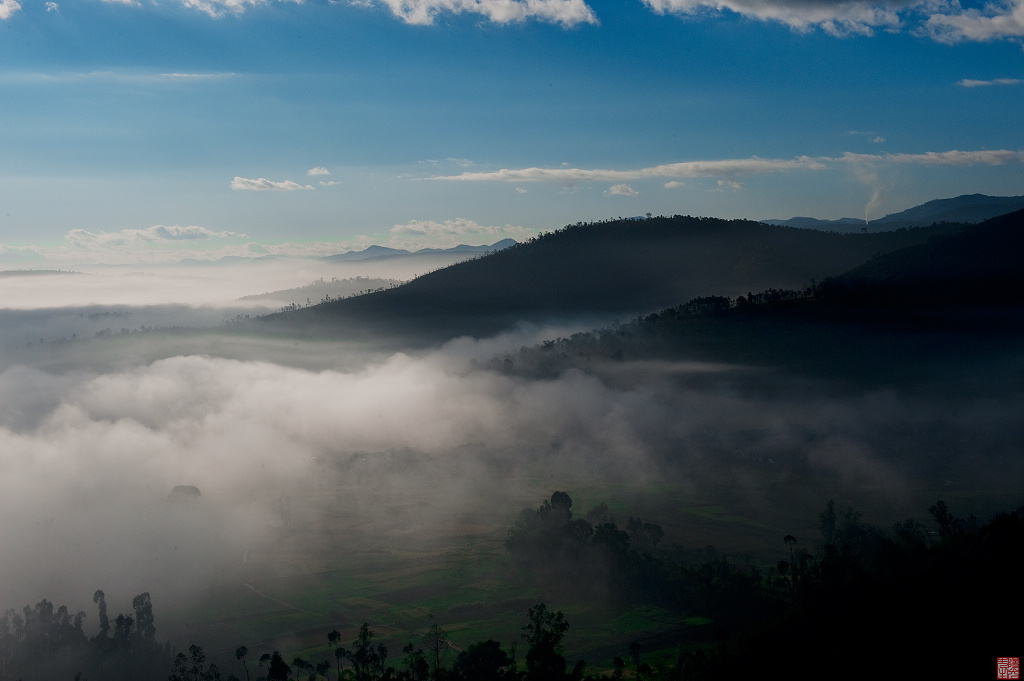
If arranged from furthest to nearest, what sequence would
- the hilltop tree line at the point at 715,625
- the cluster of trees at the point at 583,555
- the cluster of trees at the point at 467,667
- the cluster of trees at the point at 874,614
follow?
the cluster of trees at the point at 583,555
the cluster of trees at the point at 467,667
the hilltop tree line at the point at 715,625
the cluster of trees at the point at 874,614

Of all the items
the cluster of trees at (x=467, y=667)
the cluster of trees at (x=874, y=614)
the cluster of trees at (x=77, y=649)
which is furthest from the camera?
the cluster of trees at (x=77, y=649)

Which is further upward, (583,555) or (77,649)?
(583,555)

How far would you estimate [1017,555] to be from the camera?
9812 centimetres

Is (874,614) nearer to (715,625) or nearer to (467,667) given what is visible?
(467,667)

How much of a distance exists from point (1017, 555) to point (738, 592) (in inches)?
2086

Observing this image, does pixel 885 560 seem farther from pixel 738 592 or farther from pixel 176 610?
pixel 176 610

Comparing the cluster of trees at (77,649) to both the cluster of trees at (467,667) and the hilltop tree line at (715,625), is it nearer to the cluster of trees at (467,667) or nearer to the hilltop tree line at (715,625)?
the hilltop tree line at (715,625)

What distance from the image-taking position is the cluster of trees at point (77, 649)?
440 ft

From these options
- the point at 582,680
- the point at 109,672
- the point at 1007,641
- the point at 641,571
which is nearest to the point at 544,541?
the point at 641,571

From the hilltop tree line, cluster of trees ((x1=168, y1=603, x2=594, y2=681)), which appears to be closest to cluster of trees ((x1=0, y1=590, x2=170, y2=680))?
the hilltop tree line

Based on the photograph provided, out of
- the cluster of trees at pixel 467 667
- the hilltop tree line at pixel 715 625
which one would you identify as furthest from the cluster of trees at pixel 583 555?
the cluster of trees at pixel 467 667

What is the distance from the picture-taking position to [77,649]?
140375 mm

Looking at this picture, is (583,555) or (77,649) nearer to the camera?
(77,649)

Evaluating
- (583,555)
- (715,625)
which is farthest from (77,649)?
(715,625)
